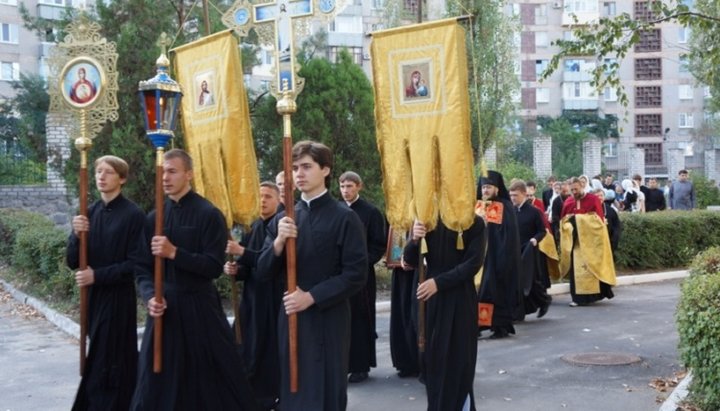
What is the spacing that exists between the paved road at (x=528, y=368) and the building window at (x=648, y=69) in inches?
2078

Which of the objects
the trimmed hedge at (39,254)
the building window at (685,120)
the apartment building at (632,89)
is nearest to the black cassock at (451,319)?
the trimmed hedge at (39,254)

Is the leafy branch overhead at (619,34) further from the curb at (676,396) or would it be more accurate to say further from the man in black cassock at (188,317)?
the man in black cassock at (188,317)

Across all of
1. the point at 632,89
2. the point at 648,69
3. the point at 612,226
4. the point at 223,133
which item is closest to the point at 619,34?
the point at 223,133

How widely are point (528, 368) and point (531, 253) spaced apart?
3.10 metres

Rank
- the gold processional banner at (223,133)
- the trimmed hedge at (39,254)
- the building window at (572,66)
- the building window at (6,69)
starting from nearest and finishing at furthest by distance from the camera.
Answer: the gold processional banner at (223,133), the trimmed hedge at (39,254), the building window at (6,69), the building window at (572,66)

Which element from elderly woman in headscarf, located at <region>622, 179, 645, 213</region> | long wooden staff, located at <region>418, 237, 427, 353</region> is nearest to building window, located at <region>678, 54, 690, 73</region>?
elderly woman in headscarf, located at <region>622, 179, 645, 213</region>

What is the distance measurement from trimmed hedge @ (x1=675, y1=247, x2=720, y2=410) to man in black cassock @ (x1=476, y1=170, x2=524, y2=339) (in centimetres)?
319

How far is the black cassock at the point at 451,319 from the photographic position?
5957 mm

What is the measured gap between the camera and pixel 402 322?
8.38 m

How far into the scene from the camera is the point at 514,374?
8250 mm

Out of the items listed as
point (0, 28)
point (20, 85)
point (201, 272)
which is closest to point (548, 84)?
point (0, 28)

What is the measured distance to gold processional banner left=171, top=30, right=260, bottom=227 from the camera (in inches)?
253

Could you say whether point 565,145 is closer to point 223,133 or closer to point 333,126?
point 333,126

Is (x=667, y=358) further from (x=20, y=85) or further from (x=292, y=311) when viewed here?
(x=20, y=85)
